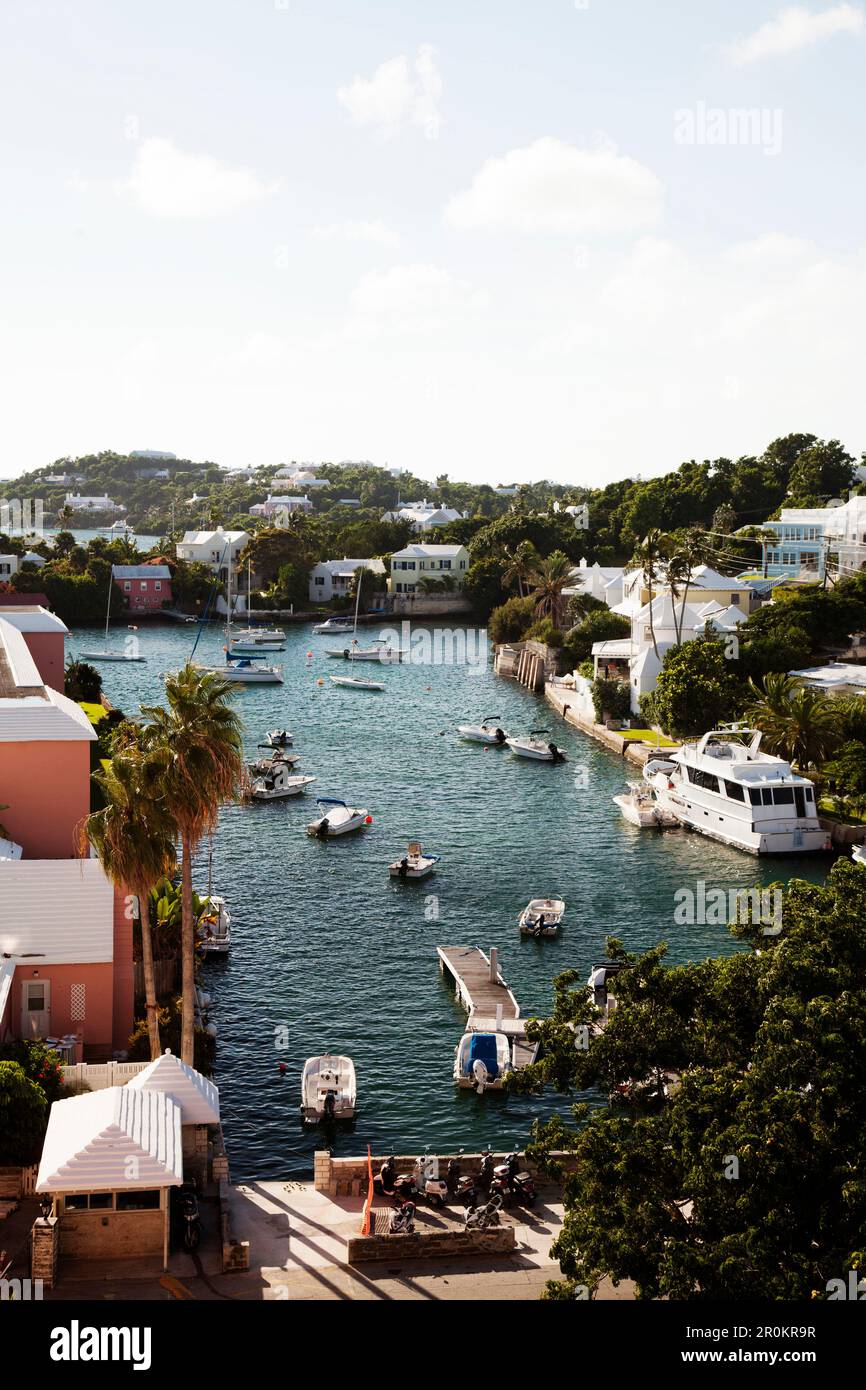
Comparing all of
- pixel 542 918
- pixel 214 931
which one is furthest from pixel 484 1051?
pixel 214 931

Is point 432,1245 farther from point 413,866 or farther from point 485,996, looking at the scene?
point 413,866

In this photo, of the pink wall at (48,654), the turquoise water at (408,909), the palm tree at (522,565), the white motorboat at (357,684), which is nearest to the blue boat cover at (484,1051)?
the turquoise water at (408,909)

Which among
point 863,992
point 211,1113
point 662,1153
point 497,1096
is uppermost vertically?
point 863,992

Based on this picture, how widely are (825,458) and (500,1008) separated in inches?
5305

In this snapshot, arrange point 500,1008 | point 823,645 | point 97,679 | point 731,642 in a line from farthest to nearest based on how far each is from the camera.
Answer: point 823,645 → point 97,679 → point 731,642 → point 500,1008

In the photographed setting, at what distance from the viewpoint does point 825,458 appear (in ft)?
519

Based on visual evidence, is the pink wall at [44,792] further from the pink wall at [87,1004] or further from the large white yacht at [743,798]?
the large white yacht at [743,798]

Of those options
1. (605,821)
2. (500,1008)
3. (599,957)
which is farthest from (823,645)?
(500,1008)

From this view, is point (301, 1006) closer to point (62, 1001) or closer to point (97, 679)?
point (62, 1001)

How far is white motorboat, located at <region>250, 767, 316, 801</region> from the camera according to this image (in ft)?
214

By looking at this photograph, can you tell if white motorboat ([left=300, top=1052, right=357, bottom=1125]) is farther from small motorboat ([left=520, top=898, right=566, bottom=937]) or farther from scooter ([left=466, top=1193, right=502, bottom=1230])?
small motorboat ([left=520, top=898, right=566, bottom=937])

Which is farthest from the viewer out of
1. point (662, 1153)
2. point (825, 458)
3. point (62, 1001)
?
point (825, 458)

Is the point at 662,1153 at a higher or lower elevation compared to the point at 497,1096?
higher

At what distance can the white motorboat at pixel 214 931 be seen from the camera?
41.8 meters
